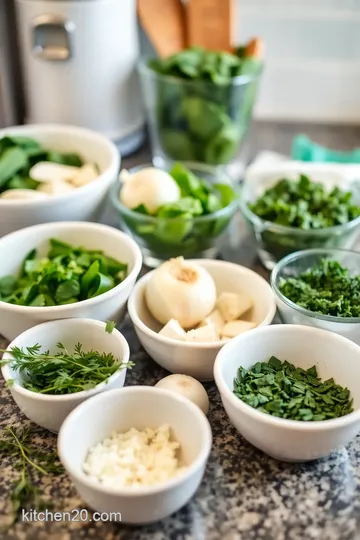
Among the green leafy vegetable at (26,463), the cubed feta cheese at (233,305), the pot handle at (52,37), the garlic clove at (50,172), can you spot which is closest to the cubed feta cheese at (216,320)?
the cubed feta cheese at (233,305)

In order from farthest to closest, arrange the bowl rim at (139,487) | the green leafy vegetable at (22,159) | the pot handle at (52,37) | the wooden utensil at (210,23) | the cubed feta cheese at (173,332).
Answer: the wooden utensil at (210,23)
the pot handle at (52,37)
the green leafy vegetable at (22,159)
the cubed feta cheese at (173,332)
the bowl rim at (139,487)

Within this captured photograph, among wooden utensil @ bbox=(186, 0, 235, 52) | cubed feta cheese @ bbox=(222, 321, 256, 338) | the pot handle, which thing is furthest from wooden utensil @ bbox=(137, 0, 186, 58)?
cubed feta cheese @ bbox=(222, 321, 256, 338)

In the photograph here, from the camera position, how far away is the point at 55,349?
0.81 meters

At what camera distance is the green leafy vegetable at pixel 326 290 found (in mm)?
826

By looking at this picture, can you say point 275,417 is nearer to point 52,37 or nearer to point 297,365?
point 297,365

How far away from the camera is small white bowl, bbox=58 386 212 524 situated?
0.60 meters

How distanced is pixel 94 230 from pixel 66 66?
0.41m

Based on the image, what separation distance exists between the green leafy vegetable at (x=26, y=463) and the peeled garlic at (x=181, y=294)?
23 centimetres

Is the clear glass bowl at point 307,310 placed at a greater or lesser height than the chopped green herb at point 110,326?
lesser

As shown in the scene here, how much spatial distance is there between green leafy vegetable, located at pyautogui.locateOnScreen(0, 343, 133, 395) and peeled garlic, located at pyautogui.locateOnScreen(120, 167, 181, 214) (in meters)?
0.30

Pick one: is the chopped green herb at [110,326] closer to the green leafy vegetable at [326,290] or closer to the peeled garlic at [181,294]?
the peeled garlic at [181,294]

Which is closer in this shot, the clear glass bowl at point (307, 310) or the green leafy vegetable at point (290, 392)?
the green leafy vegetable at point (290, 392)

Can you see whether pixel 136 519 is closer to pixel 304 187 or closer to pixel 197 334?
pixel 197 334

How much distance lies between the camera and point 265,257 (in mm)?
1051
